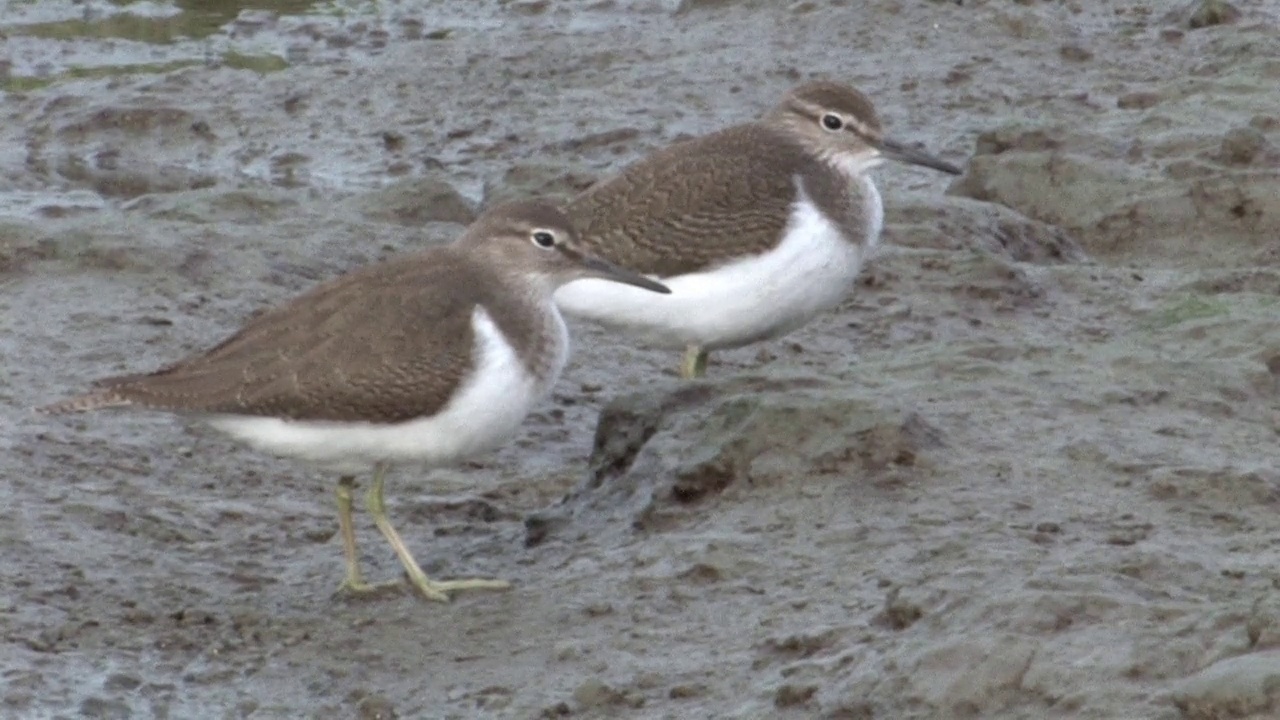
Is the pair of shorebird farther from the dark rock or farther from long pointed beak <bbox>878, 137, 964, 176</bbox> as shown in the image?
the dark rock

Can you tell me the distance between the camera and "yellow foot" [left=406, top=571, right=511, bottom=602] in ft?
25.3

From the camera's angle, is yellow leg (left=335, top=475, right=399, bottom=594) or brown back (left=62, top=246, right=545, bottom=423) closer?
brown back (left=62, top=246, right=545, bottom=423)

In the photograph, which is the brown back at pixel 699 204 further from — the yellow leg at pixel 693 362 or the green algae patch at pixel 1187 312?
the green algae patch at pixel 1187 312

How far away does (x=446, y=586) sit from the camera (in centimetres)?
780

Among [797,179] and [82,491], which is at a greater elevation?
[797,179]

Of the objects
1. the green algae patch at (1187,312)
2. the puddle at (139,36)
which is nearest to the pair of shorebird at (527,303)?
the green algae patch at (1187,312)

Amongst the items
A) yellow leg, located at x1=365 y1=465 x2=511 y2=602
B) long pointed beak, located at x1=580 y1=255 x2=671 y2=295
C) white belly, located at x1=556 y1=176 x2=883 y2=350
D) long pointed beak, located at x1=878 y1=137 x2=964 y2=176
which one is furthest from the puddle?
yellow leg, located at x1=365 y1=465 x2=511 y2=602

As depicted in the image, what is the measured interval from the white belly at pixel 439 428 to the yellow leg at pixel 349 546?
1.05ft

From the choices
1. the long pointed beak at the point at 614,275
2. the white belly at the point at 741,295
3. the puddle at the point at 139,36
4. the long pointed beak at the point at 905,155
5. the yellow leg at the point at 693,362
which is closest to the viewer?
the long pointed beak at the point at 614,275

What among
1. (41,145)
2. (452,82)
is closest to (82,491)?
(41,145)

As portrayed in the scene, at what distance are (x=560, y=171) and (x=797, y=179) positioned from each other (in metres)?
2.87

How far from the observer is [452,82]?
1398 centimetres

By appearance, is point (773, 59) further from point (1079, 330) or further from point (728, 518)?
point (728, 518)

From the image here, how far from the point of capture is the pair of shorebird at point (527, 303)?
7.47m
